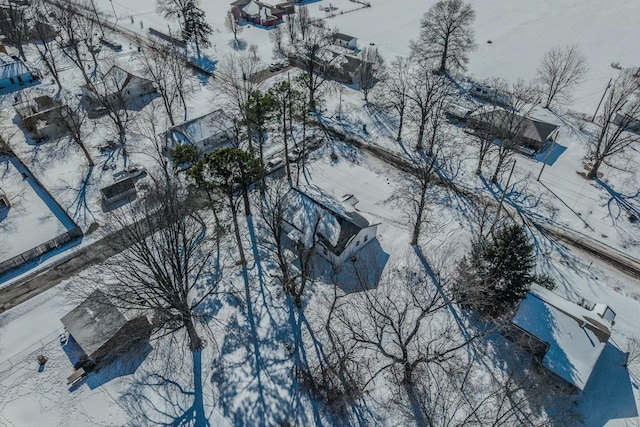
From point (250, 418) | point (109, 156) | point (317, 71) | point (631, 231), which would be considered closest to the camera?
point (250, 418)

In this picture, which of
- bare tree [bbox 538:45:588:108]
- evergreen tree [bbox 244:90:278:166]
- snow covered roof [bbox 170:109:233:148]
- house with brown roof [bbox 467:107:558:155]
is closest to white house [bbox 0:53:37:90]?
snow covered roof [bbox 170:109:233:148]

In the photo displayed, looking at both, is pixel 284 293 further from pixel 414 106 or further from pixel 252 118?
pixel 414 106

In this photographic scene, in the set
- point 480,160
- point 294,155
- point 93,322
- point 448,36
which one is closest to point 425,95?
point 448,36

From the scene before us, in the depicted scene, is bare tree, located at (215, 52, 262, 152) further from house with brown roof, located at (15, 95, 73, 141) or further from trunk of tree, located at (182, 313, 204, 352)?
trunk of tree, located at (182, 313, 204, 352)

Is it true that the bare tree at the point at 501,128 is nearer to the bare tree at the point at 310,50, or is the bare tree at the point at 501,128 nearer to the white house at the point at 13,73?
the bare tree at the point at 310,50

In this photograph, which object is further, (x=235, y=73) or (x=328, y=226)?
(x=235, y=73)

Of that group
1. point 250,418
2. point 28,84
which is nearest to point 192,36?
point 28,84

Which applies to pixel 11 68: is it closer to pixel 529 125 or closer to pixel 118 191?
pixel 118 191
